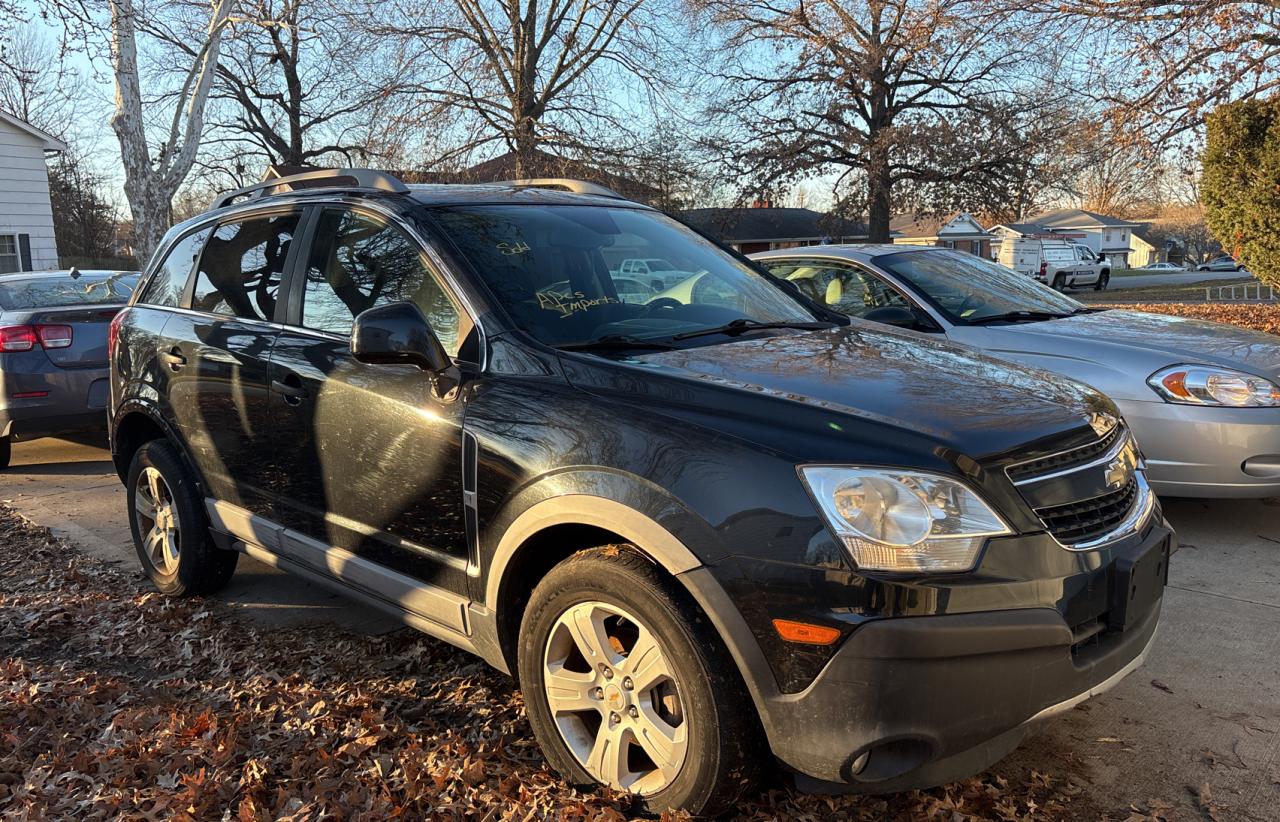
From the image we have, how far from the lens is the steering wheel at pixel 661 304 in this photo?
3471 millimetres

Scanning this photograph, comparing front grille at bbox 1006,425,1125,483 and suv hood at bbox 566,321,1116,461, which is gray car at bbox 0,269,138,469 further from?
front grille at bbox 1006,425,1125,483

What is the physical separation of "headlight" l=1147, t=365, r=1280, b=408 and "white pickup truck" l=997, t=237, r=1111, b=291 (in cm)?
3216

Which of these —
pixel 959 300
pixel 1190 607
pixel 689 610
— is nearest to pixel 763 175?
pixel 959 300

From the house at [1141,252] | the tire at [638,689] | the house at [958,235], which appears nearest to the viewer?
the tire at [638,689]

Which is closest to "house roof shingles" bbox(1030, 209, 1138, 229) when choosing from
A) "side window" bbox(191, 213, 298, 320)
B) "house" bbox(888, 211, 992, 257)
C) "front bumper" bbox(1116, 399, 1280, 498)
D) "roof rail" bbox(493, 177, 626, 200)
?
"house" bbox(888, 211, 992, 257)

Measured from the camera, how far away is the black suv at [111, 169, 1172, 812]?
2.28 meters

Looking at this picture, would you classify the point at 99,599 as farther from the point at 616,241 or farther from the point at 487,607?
the point at 616,241

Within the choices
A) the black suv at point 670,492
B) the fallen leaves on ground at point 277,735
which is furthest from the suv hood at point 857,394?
the fallen leaves on ground at point 277,735

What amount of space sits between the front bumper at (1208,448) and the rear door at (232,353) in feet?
13.4

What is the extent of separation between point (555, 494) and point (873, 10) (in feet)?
82.4

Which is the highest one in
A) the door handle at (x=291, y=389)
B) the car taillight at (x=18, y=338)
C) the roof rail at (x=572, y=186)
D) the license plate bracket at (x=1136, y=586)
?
the roof rail at (x=572, y=186)

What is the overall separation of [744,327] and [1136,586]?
59.5 inches

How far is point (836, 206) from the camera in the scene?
28.4 metres

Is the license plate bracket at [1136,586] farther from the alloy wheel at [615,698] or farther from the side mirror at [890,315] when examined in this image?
the side mirror at [890,315]
